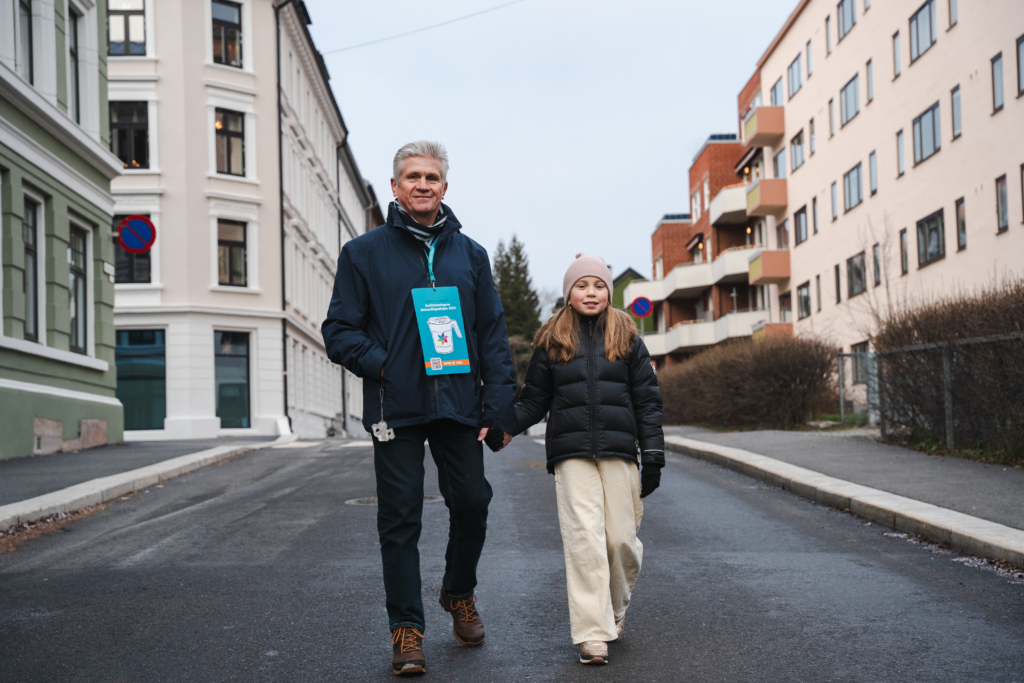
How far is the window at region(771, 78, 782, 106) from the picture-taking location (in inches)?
1692

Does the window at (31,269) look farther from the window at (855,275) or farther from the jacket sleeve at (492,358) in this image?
the window at (855,275)

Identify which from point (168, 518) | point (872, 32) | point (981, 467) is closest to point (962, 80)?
point (872, 32)

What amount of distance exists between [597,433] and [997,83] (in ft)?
72.1

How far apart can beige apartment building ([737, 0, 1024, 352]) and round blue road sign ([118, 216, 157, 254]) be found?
14223 mm

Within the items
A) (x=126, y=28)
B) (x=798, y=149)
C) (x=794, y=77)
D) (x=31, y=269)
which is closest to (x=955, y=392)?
(x=31, y=269)

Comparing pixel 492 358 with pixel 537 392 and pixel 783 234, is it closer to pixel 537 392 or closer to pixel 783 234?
pixel 537 392

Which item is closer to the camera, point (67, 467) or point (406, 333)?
point (406, 333)

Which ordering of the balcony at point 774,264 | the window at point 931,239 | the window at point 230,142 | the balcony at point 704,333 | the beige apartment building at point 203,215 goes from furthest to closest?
the balcony at point 704,333
the balcony at point 774,264
the window at point 230,142
the beige apartment building at point 203,215
the window at point 931,239

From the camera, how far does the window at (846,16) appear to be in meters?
33.7

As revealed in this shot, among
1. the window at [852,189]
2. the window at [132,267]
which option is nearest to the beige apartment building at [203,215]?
the window at [132,267]

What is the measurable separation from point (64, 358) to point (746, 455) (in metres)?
11.0

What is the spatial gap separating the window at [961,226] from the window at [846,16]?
10115mm

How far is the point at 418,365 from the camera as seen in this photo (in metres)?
4.59

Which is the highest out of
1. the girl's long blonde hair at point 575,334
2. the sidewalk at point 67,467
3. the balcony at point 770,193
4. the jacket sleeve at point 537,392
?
the balcony at point 770,193
